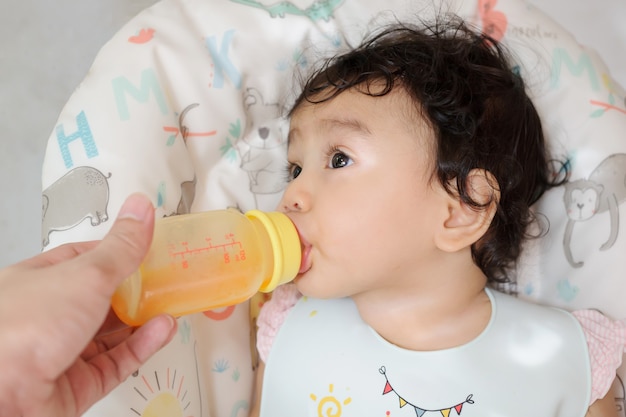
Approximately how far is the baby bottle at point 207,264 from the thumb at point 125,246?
2.4 inches

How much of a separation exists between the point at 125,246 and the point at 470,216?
0.51 m

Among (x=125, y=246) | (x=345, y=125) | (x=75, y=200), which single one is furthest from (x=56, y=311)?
(x=345, y=125)

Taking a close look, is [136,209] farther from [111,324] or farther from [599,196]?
[599,196]

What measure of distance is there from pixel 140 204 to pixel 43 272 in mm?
114

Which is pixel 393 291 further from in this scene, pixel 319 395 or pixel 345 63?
pixel 345 63

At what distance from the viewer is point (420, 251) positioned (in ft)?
3.19

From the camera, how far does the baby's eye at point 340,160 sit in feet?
3.09

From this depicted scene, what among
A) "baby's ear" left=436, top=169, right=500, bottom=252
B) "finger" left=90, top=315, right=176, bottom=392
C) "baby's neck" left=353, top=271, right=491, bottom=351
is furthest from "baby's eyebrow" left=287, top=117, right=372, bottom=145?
"finger" left=90, top=315, right=176, bottom=392

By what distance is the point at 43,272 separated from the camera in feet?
2.18

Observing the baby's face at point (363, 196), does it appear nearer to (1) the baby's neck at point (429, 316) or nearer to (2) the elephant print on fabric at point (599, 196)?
(1) the baby's neck at point (429, 316)

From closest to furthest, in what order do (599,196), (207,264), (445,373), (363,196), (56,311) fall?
1. (56,311)
2. (207,264)
3. (363,196)
4. (445,373)
5. (599,196)

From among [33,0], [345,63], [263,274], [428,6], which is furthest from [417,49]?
[33,0]

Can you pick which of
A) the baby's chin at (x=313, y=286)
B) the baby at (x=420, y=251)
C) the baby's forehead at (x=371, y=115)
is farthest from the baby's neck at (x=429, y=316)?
the baby's forehead at (x=371, y=115)

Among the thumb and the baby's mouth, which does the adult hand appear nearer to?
the thumb
